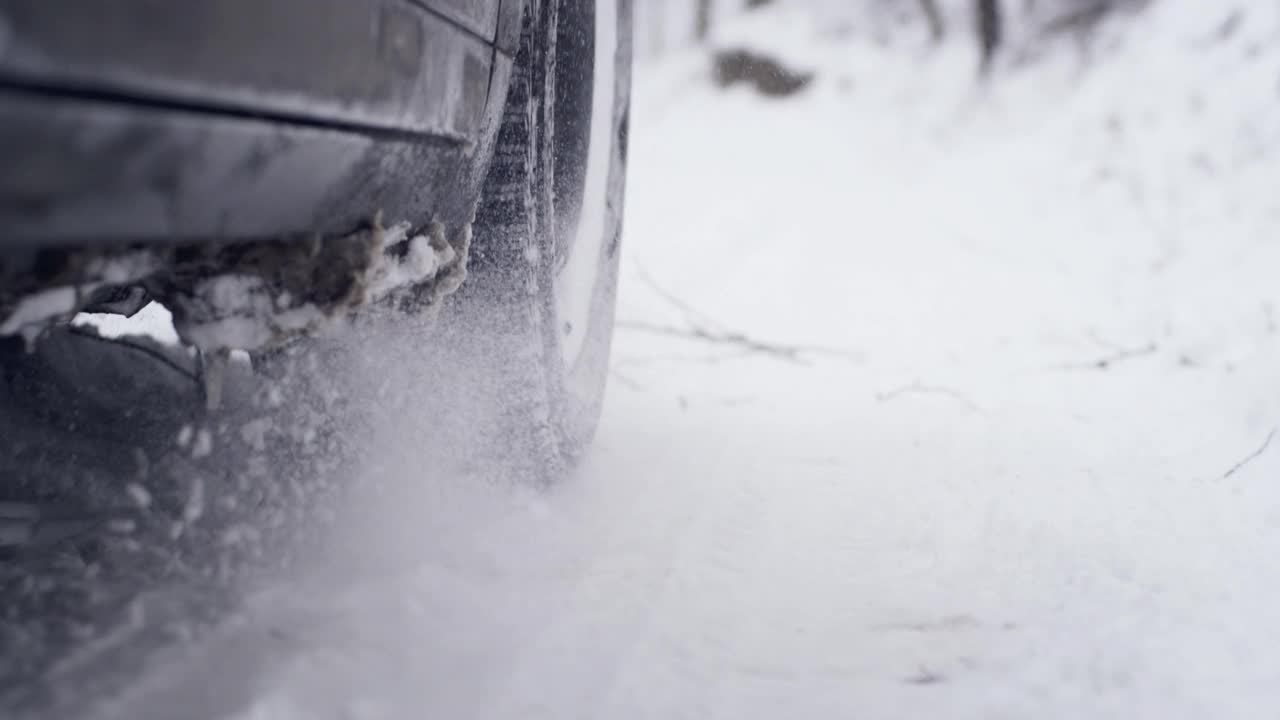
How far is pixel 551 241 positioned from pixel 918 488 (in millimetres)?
952

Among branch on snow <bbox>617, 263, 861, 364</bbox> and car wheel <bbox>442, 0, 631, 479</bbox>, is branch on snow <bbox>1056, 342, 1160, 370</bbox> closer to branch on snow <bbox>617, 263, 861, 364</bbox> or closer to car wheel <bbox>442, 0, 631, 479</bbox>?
branch on snow <bbox>617, 263, 861, 364</bbox>

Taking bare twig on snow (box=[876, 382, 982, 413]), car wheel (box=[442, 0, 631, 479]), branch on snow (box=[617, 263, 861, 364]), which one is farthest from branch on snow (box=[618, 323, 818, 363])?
car wheel (box=[442, 0, 631, 479])

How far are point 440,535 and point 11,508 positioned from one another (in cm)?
60

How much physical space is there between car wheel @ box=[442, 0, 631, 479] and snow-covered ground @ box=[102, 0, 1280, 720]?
7.7 inches

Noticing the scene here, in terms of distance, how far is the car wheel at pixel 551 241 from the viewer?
1136 mm

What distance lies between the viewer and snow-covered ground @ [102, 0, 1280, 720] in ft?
3.44

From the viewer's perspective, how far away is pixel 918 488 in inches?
65.6

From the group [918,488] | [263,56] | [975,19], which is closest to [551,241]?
[263,56]

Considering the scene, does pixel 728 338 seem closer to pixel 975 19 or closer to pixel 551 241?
pixel 551 241

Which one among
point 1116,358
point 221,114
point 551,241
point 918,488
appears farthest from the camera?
point 1116,358

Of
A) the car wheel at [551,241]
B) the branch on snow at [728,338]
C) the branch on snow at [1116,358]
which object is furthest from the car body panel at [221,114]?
the branch on snow at [1116,358]

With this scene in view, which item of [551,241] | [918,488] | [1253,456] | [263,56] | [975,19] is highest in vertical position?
[975,19]

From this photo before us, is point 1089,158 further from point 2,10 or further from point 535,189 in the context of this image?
point 2,10

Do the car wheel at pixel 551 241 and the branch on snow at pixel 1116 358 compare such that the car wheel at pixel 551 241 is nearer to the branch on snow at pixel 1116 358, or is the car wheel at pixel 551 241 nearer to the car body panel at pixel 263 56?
the car body panel at pixel 263 56
